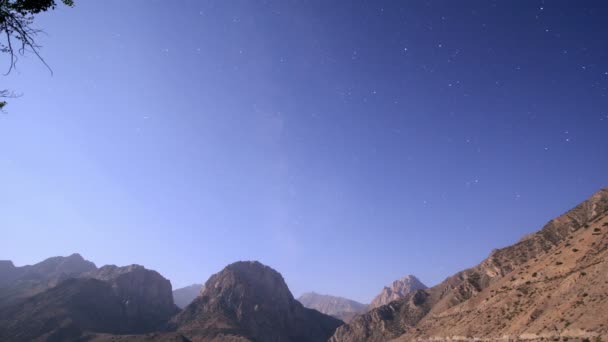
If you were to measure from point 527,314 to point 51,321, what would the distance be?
6743 inches

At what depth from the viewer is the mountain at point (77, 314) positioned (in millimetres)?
133125

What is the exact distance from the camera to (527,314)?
5297cm

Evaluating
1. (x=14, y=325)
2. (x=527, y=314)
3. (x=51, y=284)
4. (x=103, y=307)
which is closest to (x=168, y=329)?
(x=103, y=307)

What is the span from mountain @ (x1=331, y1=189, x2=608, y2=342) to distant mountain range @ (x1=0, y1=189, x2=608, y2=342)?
7.9 inches

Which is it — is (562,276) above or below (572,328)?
above

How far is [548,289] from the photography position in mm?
56531

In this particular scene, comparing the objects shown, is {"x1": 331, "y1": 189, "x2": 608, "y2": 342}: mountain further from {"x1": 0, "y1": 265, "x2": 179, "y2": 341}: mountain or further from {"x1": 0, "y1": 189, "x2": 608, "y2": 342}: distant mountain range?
{"x1": 0, "y1": 265, "x2": 179, "y2": 341}: mountain

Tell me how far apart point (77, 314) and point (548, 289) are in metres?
178

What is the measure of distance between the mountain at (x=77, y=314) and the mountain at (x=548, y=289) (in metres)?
136

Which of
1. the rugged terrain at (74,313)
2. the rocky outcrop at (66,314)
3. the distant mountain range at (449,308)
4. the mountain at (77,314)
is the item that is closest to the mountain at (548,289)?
the distant mountain range at (449,308)

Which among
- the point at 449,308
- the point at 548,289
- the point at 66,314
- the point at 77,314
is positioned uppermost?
the point at 66,314

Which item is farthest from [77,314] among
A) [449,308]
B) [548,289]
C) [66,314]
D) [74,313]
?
[548,289]

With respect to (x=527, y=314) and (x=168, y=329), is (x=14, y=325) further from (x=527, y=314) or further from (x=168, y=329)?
(x=527, y=314)

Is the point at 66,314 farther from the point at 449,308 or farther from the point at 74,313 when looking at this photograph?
the point at 449,308
